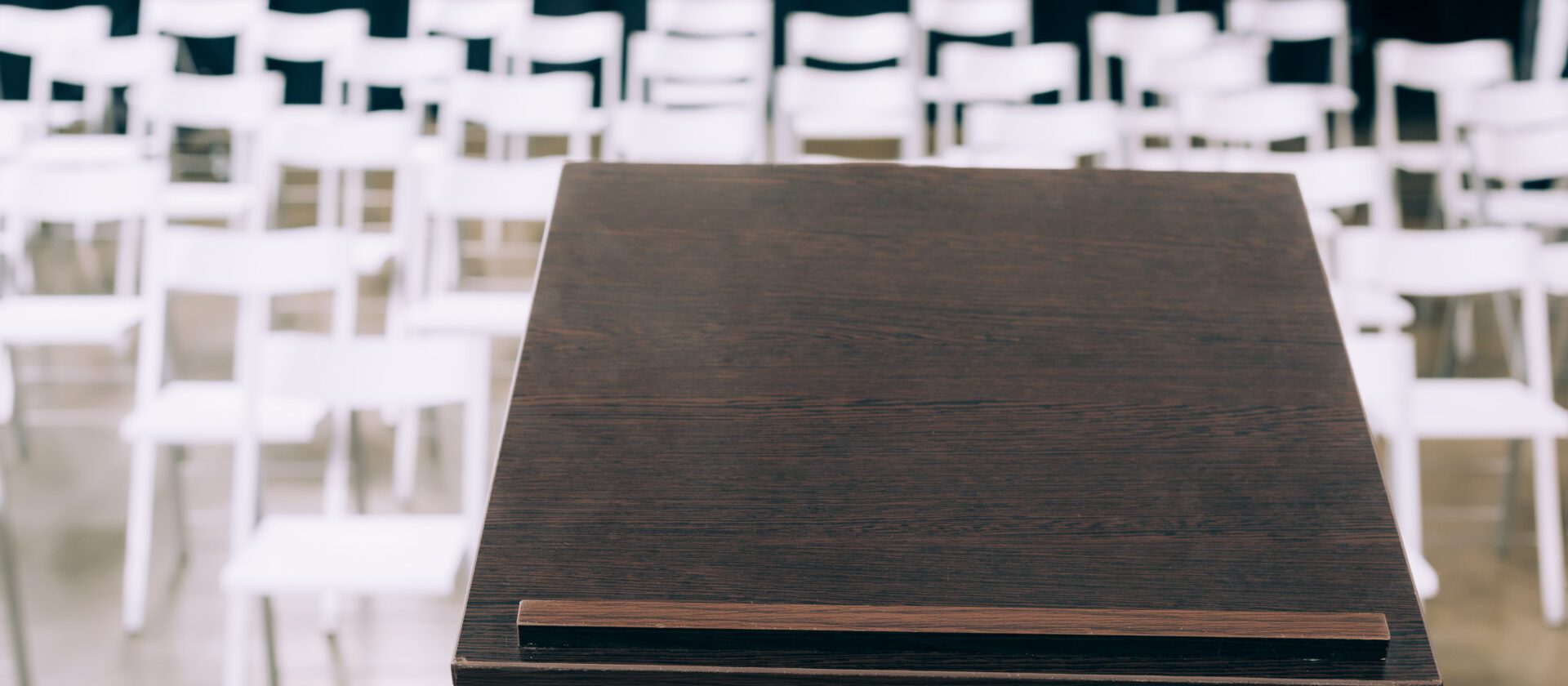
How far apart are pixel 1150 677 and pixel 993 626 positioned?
0.12 metres

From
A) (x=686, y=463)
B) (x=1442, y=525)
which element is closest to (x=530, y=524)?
(x=686, y=463)

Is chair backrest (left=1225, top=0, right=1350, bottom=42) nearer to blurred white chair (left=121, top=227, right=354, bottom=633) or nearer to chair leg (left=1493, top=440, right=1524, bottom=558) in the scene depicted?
chair leg (left=1493, top=440, right=1524, bottom=558)

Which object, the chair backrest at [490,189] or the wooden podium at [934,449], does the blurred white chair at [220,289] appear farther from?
the wooden podium at [934,449]

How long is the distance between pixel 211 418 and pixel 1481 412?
2.71 m

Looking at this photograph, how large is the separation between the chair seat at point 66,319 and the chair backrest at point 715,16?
8.14 ft

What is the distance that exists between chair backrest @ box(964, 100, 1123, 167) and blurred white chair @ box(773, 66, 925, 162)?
0.48m

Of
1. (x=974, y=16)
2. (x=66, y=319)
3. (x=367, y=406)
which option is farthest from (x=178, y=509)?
(x=974, y=16)

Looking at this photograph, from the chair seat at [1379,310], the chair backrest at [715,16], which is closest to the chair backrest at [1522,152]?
the chair seat at [1379,310]

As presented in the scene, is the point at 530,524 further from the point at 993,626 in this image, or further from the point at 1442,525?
the point at 1442,525

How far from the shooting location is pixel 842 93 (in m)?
4.16

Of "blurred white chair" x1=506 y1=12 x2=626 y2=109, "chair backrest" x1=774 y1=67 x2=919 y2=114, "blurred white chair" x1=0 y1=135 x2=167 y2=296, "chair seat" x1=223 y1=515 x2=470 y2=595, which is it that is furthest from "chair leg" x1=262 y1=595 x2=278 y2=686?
"blurred white chair" x1=506 y1=12 x2=626 y2=109

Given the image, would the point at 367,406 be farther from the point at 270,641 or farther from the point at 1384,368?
the point at 1384,368

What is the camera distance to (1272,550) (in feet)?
3.08

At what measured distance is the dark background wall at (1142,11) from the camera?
21.8 ft
